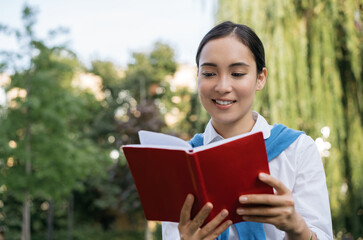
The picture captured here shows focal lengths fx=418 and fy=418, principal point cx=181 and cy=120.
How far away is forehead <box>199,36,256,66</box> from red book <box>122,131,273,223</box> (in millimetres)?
354

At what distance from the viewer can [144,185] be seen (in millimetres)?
1400

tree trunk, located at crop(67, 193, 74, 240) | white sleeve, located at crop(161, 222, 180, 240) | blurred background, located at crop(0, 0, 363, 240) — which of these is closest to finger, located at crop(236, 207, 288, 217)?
white sleeve, located at crop(161, 222, 180, 240)

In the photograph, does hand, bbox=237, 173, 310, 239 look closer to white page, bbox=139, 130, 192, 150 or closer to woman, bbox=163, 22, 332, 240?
woman, bbox=163, 22, 332, 240

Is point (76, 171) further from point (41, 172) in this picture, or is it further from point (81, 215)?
point (81, 215)

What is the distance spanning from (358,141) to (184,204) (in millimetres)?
3989

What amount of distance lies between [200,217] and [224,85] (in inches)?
18.3

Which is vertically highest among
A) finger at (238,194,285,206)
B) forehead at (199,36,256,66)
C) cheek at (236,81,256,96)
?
forehead at (199,36,256,66)

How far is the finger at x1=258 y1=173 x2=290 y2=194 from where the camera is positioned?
1160 millimetres

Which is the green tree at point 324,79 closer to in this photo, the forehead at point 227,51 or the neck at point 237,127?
the neck at point 237,127

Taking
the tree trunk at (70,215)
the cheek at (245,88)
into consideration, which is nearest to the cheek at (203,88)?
the cheek at (245,88)

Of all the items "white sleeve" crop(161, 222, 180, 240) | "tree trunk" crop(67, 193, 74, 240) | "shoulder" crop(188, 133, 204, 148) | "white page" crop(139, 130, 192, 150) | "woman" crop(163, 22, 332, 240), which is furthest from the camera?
"tree trunk" crop(67, 193, 74, 240)

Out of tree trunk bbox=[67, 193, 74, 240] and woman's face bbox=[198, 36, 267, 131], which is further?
tree trunk bbox=[67, 193, 74, 240]

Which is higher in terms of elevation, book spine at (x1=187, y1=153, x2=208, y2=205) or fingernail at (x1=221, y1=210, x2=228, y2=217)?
book spine at (x1=187, y1=153, x2=208, y2=205)

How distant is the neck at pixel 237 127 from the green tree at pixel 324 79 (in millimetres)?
3307
